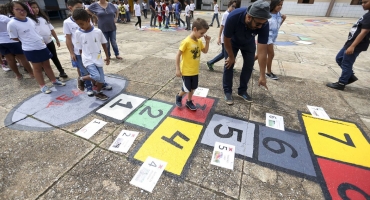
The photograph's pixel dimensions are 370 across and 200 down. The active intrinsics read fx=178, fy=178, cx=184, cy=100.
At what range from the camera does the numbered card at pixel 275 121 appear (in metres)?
2.65

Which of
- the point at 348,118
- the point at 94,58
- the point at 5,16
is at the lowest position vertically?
the point at 348,118

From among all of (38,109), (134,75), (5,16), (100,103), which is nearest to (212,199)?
(100,103)

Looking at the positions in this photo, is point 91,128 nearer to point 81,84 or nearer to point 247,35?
point 81,84

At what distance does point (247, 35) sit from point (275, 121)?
139 cm

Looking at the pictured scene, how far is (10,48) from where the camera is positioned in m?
3.80

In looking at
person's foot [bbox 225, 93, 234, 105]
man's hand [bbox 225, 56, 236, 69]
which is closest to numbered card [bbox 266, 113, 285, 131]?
person's foot [bbox 225, 93, 234, 105]

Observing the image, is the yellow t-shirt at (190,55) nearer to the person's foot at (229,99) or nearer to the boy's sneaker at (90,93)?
the person's foot at (229,99)

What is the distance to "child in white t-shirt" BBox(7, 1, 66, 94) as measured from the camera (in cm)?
293

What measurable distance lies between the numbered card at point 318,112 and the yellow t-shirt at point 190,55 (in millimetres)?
2141

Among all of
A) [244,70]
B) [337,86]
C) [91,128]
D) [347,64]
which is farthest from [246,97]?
[91,128]

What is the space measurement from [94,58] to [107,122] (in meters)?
1.16

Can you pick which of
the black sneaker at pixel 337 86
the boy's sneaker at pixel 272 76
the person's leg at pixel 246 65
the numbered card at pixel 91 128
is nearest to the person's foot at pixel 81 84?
the numbered card at pixel 91 128

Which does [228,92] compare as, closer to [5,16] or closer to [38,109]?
[38,109]

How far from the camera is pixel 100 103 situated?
3152mm
